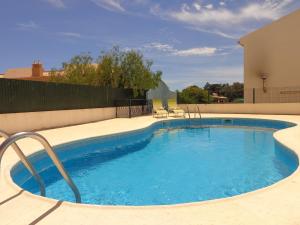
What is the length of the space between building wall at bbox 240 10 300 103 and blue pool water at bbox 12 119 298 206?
11257 millimetres

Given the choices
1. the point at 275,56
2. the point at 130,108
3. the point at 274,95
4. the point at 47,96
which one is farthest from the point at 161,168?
the point at 275,56

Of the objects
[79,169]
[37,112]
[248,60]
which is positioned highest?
[248,60]

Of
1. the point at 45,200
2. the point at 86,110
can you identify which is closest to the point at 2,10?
the point at 86,110

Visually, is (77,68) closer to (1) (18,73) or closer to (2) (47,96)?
(2) (47,96)

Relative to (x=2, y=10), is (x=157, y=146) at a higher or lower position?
lower

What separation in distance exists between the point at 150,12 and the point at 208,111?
31.0 feet

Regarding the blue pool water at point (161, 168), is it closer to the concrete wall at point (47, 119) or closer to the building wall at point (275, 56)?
the concrete wall at point (47, 119)

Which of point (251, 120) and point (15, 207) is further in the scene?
point (251, 120)

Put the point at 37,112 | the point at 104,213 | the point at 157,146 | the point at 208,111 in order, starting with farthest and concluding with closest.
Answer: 1. the point at 208,111
2. the point at 37,112
3. the point at 157,146
4. the point at 104,213

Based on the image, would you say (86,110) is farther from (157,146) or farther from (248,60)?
(248,60)

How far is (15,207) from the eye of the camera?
353 cm

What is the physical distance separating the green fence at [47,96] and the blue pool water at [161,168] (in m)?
4.12

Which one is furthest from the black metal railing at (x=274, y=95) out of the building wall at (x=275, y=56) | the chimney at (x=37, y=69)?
the chimney at (x=37, y=69)

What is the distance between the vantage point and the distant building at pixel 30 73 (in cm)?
3553
